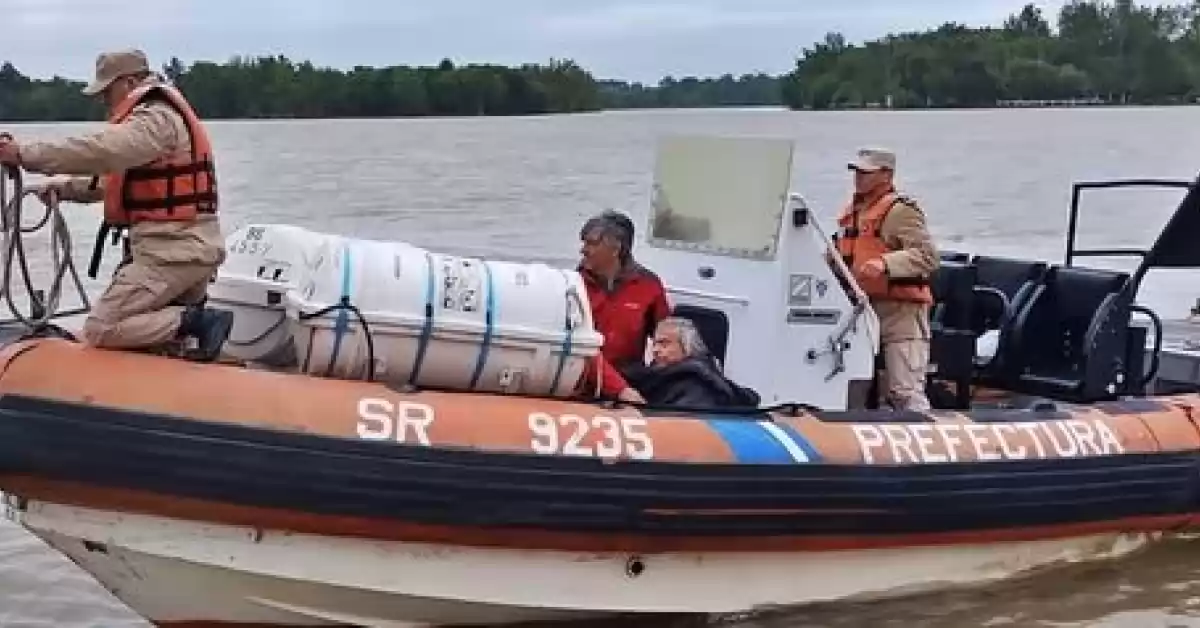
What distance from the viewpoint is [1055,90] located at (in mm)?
75875

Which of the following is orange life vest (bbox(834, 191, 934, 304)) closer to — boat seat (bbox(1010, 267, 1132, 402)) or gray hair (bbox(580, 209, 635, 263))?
boat seat (bbox(1010, 267, 1132, 402))

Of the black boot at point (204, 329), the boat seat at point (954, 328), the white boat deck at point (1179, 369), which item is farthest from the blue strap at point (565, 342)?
the white boat deck at point (1179, 369)

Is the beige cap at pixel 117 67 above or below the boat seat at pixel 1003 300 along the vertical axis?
above

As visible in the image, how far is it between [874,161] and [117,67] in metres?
3.05

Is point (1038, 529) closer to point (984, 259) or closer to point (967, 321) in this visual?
point (967, 321)

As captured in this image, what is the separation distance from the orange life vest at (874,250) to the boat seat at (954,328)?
0.31 meters

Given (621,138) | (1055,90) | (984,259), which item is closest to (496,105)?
(621,138)

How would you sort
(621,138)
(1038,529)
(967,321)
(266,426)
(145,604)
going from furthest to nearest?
1. (621,138)
2. (967,321)
3. (1038,529)
4. (145,604)
5. (266,426)

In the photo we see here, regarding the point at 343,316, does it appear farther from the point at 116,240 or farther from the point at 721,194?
the point at 721,194

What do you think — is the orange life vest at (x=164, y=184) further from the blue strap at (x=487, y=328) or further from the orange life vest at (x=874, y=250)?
the orange life vest at (x=874, y=250)

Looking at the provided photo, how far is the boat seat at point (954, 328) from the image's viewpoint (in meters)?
7.37

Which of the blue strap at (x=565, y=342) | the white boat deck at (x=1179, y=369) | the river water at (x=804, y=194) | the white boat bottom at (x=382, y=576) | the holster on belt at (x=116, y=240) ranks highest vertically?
the holster on belt at (x=116, y=240)

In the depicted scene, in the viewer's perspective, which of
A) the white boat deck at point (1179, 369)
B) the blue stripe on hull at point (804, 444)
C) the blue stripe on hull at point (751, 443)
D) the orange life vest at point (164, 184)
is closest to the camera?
the orange life vest at point (164, 184)

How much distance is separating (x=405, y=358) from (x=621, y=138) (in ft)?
173
